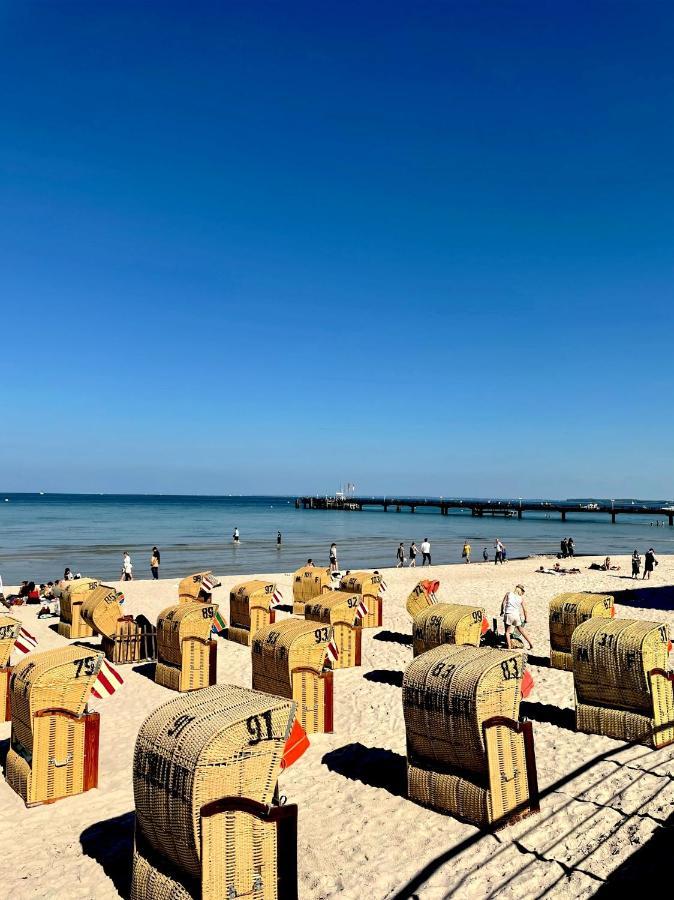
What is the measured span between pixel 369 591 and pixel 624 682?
33.9 ft

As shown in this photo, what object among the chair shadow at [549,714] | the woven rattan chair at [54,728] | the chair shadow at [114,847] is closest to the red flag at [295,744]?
the chair shadow at [114,847]

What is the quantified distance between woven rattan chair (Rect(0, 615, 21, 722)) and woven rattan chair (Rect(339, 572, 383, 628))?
986 centimetres

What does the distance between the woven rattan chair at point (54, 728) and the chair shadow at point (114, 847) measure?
939 mm

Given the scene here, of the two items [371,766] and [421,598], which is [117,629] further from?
[371,766]

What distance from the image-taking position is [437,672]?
7020 mm

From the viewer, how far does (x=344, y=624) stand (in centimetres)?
1441

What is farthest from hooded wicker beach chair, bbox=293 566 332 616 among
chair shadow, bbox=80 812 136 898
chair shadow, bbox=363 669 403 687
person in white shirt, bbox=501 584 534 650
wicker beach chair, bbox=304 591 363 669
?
chair shadow, bbox=80 812 136 898

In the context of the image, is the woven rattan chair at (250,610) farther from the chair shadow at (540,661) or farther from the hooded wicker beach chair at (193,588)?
the chair shadow at (540,661)

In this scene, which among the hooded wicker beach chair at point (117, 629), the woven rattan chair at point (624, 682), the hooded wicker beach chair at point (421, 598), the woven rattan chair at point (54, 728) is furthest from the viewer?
the hooded wicker beach chair at point (421, 598)

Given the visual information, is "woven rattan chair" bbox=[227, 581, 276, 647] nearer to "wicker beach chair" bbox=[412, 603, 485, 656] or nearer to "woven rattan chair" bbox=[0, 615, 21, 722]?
"wicker beach chair" bbox=[412, 603, 485, 656]

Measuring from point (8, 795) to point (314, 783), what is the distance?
374 cm

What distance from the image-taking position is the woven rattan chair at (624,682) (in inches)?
Result: 348

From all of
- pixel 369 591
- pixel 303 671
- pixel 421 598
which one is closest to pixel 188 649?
pixel 303 671

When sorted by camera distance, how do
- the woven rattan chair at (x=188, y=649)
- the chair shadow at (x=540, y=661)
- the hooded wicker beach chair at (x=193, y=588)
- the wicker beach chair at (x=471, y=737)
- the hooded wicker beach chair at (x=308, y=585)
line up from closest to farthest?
the wicker beach chair at (x=471, y=737), the woven rattan chair at (x=188, y=649), the chair shadow at (x=540, y=661), the hooded wicker beach chair at (x=308, y=585), the hooded wicker beach chair at (x=193, y=588)
